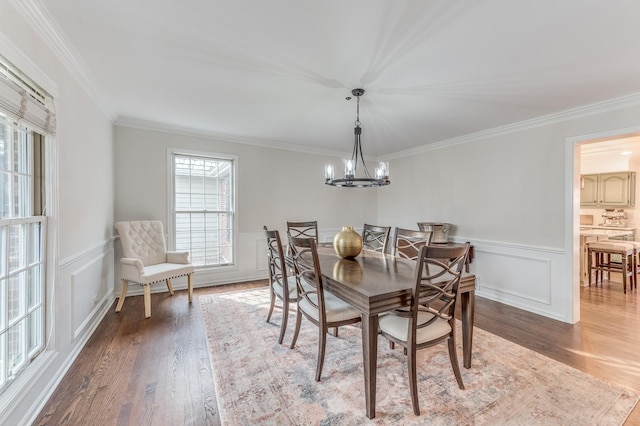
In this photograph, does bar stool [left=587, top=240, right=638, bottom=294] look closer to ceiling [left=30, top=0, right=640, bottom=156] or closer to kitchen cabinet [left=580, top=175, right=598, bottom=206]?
kitchen cabinet [left=580, top=175, right=598, bottom=206]

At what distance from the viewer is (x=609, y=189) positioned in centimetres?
573

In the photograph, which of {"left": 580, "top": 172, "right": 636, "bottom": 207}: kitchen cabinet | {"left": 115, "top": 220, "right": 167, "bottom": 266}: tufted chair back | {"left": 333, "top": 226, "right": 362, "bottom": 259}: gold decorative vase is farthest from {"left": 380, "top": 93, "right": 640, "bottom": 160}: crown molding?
{"left": 115, "top": 220, "right": 167, "bottom": 266}: tufted chair back

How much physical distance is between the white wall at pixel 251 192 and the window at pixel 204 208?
0.53 ft

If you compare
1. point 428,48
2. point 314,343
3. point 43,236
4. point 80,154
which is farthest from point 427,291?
point 80,154

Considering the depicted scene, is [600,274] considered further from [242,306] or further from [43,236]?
[43,236]

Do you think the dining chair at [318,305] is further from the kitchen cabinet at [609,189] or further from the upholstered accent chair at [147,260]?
the kitchen cabinet at [609,189]

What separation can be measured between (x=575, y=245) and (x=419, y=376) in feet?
8.43

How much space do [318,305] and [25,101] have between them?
214 centimetres

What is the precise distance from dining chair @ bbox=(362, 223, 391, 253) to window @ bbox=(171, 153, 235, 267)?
227cm

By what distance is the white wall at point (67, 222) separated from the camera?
1.57m

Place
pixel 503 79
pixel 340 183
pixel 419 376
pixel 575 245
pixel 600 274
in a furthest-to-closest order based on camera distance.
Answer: pixel 600 274
pixel 575 245
pixel 340 183
pixel 503 79
pixel 419 376

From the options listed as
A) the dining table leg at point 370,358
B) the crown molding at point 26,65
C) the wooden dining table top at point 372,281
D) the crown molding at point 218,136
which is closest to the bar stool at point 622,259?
the wooden dining table top at point 372,281

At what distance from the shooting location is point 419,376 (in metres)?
2.11

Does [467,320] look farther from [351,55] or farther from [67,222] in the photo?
[67,222]
